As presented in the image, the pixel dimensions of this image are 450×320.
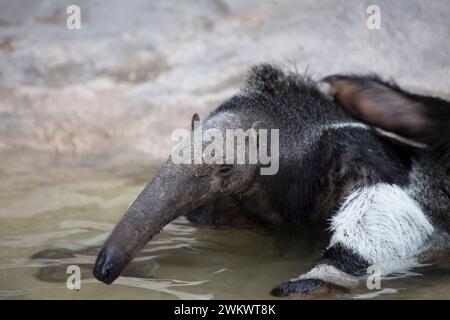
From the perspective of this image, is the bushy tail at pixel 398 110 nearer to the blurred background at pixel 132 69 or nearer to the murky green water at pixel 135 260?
the murky green water at pixel 135 260

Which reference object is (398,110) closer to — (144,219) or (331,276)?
(331,276)

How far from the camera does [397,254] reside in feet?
15.8

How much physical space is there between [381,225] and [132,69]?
14.0ft

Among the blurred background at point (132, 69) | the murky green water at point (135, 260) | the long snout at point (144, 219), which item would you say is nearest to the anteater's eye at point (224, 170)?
the long snout at point (144, 219)

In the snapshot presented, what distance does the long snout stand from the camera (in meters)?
4.36

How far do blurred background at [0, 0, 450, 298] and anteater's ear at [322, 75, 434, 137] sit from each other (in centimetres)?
131

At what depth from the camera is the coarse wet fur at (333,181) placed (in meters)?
4.58

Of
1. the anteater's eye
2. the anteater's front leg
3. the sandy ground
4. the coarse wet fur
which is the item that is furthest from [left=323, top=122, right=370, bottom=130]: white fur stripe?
the sandy ground

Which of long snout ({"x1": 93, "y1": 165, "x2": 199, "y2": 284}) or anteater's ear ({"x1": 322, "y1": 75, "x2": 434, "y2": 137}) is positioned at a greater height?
anteater's ear ({"x1": 322, "y1": 75, "x2": 434, "y2": 137})

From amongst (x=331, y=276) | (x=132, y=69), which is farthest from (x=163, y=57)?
(x=331, y=276)

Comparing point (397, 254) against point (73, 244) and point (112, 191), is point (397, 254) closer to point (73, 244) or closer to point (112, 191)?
point (73, 244)

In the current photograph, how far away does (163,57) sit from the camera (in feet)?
27.9

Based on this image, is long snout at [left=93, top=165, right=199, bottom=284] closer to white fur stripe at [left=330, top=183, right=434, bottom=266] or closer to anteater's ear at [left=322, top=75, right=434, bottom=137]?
white fur stripe at [left=330, top=183, right=434, bottom=266]
